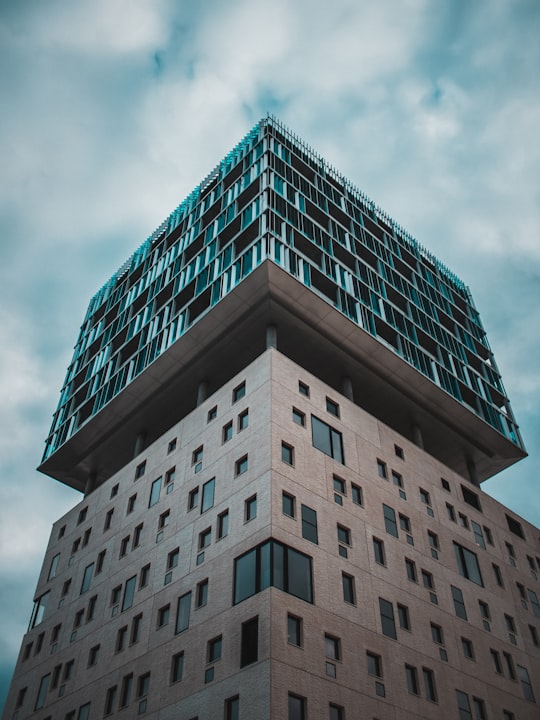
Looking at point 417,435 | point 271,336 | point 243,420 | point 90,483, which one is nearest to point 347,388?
point 271,336

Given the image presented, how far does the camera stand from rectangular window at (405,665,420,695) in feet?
112

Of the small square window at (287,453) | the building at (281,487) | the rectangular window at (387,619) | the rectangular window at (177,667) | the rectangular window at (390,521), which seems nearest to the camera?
the building at (281,487)

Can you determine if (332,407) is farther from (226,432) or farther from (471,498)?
(471,498)

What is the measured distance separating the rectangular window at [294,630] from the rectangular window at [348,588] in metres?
4.03

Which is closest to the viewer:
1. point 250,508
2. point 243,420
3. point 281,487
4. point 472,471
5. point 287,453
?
point 281,487

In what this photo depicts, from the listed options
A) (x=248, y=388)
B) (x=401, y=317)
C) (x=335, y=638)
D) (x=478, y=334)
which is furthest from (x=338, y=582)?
(x=478, y=334)

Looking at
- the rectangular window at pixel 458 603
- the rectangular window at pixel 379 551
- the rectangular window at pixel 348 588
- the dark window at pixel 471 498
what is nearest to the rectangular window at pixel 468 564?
the rectangular window at pixel 458 603

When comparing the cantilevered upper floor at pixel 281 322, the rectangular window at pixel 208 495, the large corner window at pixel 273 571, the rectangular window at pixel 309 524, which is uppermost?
the cantilevered upper floor at pixel 281 322

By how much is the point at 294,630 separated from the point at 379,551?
935 cm

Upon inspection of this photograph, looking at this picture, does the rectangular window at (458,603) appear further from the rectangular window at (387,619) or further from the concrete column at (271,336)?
the concrete column at (271,336)

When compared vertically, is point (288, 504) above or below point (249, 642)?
above

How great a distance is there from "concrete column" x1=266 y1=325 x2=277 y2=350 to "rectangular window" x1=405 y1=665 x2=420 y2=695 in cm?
2036

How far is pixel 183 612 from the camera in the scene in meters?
35.2

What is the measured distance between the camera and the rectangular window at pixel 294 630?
29.9 meters
